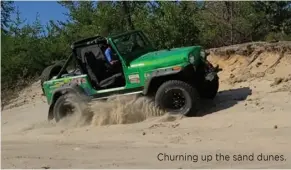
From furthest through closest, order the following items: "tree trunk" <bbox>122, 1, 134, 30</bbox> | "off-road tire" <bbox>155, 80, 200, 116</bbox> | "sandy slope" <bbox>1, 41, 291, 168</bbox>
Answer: "tree trunk" <bbox>122, 1, 134, 30</bbox> < "off-road tire" <bbox>155, 80, 200, 116</bbox> < "sandy slope" <bbox>1, 41, 291, 168</bbox>

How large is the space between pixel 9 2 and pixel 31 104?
12.7 metres

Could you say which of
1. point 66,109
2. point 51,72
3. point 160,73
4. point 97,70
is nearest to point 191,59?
point 160,73

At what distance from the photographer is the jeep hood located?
33.4 ft

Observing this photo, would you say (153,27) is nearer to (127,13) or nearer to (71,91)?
(127,13)

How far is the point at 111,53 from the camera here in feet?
35.6

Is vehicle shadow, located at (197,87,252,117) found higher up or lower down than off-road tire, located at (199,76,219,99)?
lower down

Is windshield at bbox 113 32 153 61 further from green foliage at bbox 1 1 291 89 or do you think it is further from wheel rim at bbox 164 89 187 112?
green foliage at bbox 1 1 291 89

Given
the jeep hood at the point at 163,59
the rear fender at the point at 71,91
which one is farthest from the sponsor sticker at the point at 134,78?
the rear fender at the point at 71,91

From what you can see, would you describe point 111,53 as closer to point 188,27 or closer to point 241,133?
point 241,133

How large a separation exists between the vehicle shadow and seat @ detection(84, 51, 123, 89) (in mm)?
2082

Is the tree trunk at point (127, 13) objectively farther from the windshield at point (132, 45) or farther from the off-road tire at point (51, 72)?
the windshield at point (132, 45)

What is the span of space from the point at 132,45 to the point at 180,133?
10.0 ft

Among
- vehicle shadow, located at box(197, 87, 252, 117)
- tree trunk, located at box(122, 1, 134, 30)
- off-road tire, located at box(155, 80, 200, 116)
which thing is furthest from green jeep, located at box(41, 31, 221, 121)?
tree trunk, located at box(122, 1, 134, 30)

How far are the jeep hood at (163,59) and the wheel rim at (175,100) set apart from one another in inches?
22.2
